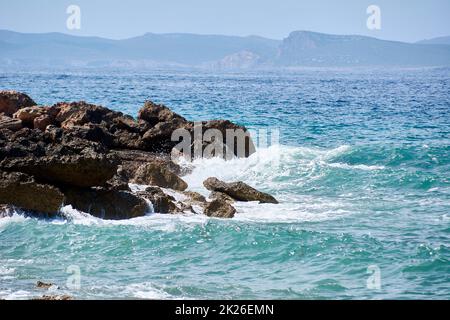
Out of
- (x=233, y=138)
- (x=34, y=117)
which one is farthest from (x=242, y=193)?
(x=34, y=117)

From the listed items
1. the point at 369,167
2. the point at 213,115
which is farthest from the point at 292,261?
the point at 213,115

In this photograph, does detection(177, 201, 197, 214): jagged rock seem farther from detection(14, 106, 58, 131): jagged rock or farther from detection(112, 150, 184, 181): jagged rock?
detection(14, 106, 58, 131): jagged rock

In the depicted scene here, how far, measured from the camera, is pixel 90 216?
17609mm

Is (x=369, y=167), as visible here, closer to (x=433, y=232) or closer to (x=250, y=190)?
(x=250, y=190)

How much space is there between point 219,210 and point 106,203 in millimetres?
2666

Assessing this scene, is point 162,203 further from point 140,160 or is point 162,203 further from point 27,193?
point 140,160

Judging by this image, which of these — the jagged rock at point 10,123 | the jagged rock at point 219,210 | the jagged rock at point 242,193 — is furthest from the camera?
the jagged rock at point 10,123

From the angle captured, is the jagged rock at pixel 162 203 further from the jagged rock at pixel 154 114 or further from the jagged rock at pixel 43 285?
the jagged rock at pixel 154 114

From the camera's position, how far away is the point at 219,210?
18.3 m

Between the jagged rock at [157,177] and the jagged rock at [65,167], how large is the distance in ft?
12.0

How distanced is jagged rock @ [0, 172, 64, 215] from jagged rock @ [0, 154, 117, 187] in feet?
1.29

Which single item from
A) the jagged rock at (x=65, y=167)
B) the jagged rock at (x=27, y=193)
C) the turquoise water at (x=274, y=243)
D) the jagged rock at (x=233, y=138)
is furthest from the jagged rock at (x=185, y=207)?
the jagged rock at (x=233, y=138)

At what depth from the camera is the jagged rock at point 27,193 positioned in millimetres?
17047

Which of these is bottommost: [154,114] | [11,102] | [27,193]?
[27,193]
